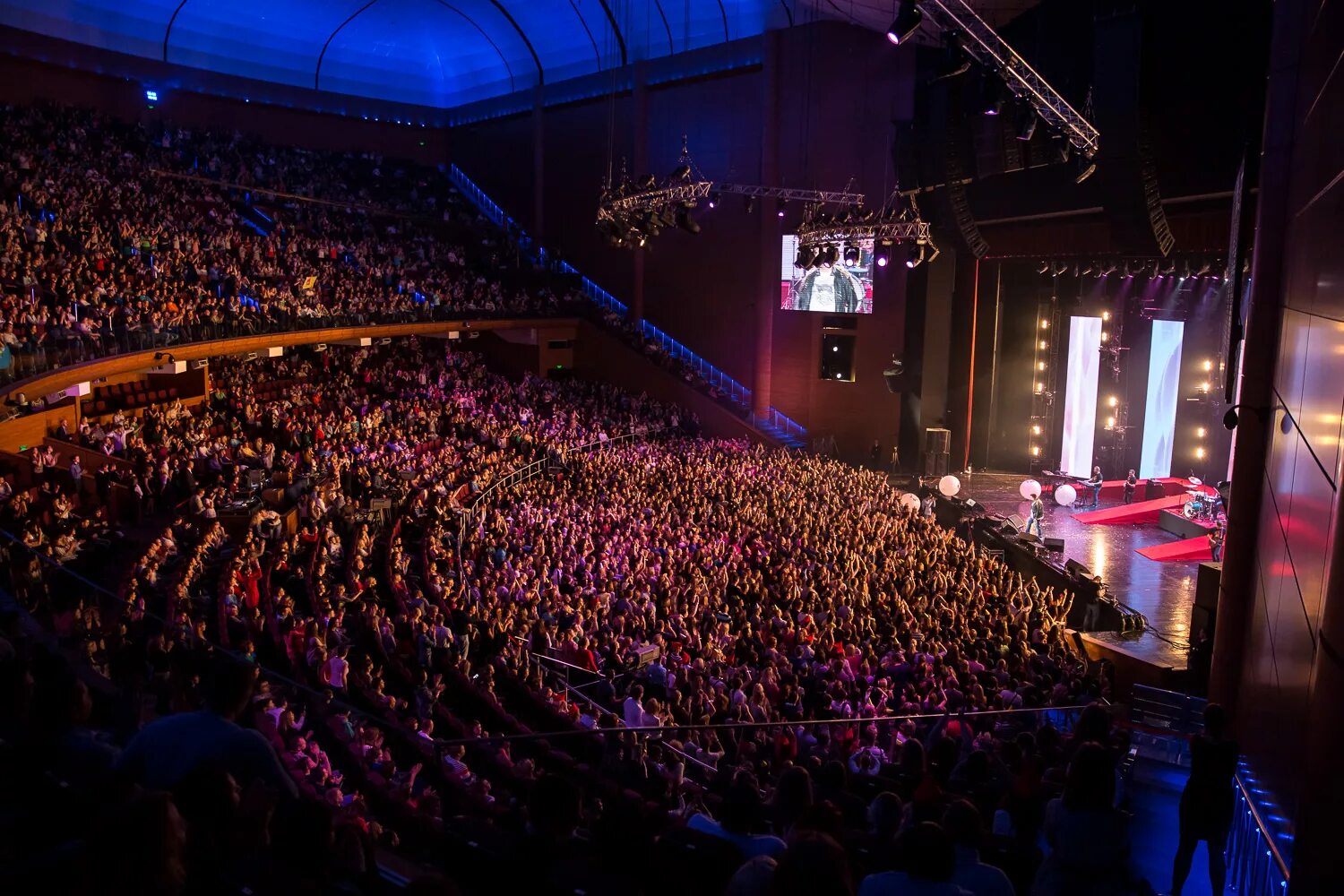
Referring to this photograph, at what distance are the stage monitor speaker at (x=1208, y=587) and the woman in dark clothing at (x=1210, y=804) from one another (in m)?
7.51

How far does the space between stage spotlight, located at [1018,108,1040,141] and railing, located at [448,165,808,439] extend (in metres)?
12.5

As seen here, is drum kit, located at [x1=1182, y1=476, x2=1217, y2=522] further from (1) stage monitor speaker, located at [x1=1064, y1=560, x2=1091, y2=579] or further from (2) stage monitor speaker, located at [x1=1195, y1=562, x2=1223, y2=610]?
(2) stage monitor speaker, located at [x1=1195, y1=562, x2=1223, y2=610]

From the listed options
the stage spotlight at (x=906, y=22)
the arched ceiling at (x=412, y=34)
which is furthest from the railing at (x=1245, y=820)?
the arched ceiling at (x=412, y=34)

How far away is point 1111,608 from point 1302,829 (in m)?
10.4

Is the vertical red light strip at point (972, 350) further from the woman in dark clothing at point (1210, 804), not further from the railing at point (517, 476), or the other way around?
the woman in dark clothing at point (1210, 804)

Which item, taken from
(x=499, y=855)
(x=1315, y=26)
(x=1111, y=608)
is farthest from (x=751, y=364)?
(x=499, y=855)

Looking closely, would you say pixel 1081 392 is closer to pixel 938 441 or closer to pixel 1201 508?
pixel 938 441

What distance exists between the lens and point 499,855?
2.92 metres

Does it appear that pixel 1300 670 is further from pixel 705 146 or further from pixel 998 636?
pixel 705 146

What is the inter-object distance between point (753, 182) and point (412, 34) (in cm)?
1280

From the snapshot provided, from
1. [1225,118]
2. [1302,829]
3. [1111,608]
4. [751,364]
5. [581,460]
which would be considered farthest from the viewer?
[751,364]

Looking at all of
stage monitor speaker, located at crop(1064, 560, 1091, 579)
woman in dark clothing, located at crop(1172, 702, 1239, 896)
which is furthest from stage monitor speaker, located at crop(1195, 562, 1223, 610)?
woman in dark clothing, located at crop(1172, 702, 1239, 896)

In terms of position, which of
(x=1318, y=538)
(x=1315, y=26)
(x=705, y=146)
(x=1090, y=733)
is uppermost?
(x=705, y=146)

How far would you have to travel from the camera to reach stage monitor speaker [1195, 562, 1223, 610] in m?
11.0
